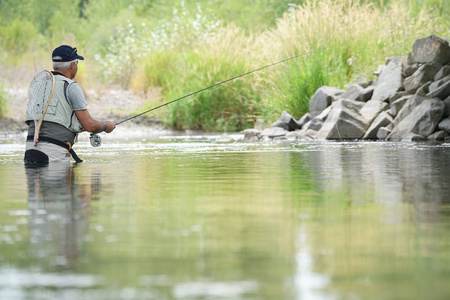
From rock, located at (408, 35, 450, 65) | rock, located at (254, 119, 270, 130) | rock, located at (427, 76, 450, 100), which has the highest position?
rock, located at (408, 35, 450, 65)

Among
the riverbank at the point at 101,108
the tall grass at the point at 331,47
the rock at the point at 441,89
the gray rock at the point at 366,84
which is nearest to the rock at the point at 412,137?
the rock at the point at 441,89

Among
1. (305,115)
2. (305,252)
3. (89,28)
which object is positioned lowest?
(305,252)

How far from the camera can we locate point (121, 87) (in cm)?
3541

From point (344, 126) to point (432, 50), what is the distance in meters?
2.30

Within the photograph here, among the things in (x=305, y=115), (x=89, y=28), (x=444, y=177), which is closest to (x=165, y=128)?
(x=305, y=115)

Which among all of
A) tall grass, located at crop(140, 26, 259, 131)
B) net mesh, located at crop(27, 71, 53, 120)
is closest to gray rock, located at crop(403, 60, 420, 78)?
tall grass, located at crop(140, 26, 259, 131)

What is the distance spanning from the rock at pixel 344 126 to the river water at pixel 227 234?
7.96m

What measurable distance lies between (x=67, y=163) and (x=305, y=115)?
9.68 metres

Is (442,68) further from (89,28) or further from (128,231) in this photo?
(89,28)

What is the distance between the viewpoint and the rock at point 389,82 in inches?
732

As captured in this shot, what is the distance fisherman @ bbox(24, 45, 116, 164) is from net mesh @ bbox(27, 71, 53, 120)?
0.07 m

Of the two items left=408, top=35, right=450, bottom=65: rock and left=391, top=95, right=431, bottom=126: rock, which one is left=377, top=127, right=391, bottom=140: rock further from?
left=408, top=35, right=450, bottom=65: rock

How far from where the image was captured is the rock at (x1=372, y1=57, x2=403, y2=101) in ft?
61.0

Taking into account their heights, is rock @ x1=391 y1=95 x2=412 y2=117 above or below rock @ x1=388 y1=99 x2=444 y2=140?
above
